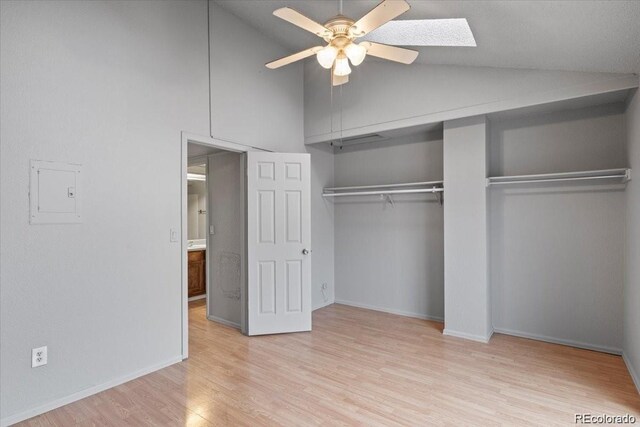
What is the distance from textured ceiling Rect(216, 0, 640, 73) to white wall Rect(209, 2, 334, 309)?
0.49m

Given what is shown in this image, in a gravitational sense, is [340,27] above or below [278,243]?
above

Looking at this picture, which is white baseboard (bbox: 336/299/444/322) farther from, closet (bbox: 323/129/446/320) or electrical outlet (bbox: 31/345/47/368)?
electrical outlet (bbox: 31/345/47/368)

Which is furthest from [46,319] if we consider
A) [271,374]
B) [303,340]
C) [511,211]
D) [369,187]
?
[511,211]

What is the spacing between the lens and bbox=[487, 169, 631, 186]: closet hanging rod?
9.85 ft

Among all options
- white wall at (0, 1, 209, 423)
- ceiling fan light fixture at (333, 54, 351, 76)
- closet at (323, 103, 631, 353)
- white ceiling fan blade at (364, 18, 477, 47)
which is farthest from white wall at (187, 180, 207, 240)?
ceiling fan light fixture at (333, 54, 351, 76)

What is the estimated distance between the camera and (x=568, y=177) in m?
3.32

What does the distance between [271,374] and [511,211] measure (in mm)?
3035

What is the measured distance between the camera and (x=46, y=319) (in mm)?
2373

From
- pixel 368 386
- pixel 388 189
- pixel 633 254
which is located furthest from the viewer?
pixel 388 189

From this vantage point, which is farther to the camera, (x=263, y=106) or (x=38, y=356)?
(x=263, y=106)

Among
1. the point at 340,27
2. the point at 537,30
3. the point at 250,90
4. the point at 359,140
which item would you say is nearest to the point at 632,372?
the point at 537,30

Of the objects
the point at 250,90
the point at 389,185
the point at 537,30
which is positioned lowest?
the point at 389,185

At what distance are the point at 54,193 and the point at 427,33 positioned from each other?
323cm

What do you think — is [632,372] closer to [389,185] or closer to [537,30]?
[537,30]
